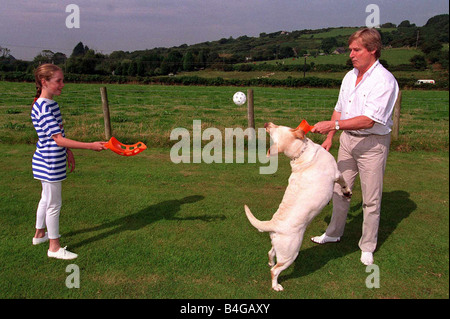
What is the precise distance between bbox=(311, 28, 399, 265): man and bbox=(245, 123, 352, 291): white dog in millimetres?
310

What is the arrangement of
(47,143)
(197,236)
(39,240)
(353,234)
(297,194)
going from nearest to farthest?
(297,194) → (47,143) → (39,240) → (197,236) → (353,234)

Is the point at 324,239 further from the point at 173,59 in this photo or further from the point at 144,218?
the point at 173,59

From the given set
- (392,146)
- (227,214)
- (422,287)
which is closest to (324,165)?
(422,287)

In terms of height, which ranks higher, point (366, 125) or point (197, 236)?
point (366, 125)

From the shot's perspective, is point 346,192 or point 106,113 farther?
point 106,113

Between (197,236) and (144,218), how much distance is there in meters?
1.10

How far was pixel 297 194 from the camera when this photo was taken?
3561mm

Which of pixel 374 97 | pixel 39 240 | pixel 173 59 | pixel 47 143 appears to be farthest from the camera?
pixel 173 59

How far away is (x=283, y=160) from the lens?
8.80m

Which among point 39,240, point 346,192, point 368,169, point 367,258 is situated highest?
point 368,169

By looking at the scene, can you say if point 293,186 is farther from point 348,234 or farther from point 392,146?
point 392,146

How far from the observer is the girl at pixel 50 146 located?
155 inches

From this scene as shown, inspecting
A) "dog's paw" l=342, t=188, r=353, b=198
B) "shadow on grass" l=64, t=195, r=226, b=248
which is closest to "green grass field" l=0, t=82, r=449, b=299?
"shadow on grass" l=64, t=195, r=226, b=248

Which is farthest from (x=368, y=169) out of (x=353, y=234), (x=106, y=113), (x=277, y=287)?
(x=106, y=113)
